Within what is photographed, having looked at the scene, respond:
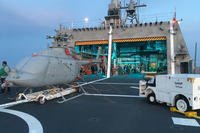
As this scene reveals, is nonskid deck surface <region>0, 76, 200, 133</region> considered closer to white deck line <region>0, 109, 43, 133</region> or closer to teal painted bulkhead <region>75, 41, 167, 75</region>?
white deck line <region>0, 109, 43, 133</region>

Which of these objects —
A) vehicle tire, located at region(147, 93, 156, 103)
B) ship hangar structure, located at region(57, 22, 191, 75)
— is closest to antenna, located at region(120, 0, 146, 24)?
ship hangar structure, located at region(57, 22, 191, 75)

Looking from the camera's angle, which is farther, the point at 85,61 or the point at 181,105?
the point at 85,61

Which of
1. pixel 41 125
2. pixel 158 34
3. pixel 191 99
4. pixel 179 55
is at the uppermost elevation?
pixel 158 34

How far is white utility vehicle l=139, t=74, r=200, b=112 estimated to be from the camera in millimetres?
8633

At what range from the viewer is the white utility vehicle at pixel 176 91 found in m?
8.63

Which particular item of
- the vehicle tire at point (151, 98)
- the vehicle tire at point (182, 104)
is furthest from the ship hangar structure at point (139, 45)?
the vehicle tire at point (182, 104)

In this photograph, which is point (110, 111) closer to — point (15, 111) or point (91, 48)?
point (15, 111)

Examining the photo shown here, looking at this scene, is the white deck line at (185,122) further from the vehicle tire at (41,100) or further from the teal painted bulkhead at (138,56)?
the teal painted bulkhead at (138,56)

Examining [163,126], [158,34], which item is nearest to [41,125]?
[163,126]

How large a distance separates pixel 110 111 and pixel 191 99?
320 centimetres

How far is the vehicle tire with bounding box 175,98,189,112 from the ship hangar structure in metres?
25.8

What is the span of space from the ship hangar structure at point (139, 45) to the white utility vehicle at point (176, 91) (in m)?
24.5

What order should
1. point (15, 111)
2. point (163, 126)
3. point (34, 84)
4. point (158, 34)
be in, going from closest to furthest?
point (163, 126)
point (15, 111)
point (34, 84)
point (158, 34)

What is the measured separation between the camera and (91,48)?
43219 millimetres
